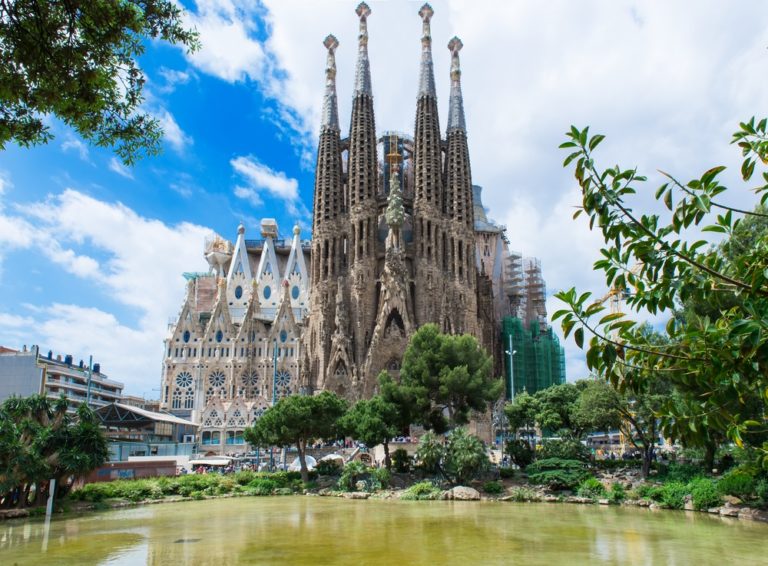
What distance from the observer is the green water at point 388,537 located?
1595 centimetres

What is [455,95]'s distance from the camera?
6862 centimetres

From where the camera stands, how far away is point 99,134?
8.93 meters

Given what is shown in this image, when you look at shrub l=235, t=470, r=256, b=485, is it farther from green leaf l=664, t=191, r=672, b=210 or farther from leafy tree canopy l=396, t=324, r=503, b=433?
green leaf l=664, t=191, r=672, b=210

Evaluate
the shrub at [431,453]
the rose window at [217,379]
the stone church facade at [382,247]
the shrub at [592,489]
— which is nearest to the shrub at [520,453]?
the shrub at [431,453]

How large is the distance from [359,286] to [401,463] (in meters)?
25.7

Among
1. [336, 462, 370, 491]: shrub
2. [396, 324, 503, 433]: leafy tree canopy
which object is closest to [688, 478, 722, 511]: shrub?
[396, 324, 503, 433]: leafy tree canopy

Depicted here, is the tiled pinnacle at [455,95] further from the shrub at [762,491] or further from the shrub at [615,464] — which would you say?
the shrub at [762,491]

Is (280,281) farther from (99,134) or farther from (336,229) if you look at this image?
(99,134)

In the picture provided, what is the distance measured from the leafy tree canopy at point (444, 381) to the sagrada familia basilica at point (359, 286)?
1808 cm

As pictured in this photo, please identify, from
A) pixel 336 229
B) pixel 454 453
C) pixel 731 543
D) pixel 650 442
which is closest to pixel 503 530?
pixel 731 543

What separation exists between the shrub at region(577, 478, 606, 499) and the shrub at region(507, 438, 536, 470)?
6561 millimetres

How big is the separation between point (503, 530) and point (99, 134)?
17.3m

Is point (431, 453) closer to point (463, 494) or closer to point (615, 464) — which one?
point (463, 494)

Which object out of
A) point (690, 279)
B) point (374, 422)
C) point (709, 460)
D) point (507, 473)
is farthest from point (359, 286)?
point (690, 279)
